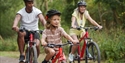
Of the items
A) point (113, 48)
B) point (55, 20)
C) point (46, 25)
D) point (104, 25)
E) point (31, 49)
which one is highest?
point (55, 20)

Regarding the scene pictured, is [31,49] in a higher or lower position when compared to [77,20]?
lower

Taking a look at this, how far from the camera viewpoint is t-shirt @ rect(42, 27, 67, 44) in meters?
6.83

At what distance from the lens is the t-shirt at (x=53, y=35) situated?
6.83 meters

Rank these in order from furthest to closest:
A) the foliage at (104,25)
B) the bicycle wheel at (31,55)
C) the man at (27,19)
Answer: the foliage at (104,25), the man at (27,19), the bicycle wheel at (31,55)

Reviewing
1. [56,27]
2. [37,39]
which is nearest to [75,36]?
[37,39]

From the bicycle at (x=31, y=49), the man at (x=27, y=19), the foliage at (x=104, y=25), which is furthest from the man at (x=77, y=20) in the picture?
the foliage at (x=104, y=25)

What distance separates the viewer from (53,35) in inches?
270

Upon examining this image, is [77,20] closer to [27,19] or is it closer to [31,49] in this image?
[27,19]

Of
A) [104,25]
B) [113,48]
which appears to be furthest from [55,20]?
[104,25]

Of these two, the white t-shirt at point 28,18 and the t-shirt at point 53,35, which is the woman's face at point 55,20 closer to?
the t-shirt at point 53,35

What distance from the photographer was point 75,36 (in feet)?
30.3

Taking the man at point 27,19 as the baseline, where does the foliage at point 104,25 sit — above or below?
below

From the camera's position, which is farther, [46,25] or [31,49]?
[31,49]

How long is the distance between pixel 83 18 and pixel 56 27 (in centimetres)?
255
